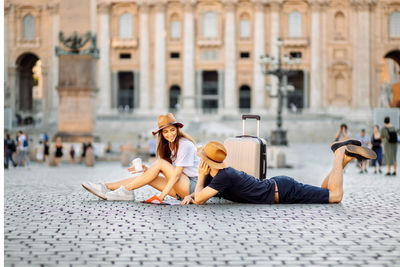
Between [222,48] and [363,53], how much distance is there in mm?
12918

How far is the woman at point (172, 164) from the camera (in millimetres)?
7926

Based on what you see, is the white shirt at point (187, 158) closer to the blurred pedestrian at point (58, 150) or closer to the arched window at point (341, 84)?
the blurred pedestrian at point (58, 150)

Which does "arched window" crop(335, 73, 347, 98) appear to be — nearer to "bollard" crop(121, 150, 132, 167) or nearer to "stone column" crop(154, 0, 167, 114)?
"stone column" crop(154, 0, 167, 114)

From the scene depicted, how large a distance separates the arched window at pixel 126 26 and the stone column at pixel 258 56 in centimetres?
1176

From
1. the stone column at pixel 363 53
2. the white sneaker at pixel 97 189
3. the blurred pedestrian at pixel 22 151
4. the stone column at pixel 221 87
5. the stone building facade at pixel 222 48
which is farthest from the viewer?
the stone column at pixel 221 87

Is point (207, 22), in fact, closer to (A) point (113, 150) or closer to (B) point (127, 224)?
(A) point (113, 150)

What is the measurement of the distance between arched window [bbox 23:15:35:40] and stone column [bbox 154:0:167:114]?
12097 millimetres

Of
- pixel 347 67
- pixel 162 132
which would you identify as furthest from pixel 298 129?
pixel 162 132

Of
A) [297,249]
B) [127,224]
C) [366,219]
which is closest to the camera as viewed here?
[297,249]

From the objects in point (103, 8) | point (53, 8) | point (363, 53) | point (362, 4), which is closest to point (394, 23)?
point (362, 4)

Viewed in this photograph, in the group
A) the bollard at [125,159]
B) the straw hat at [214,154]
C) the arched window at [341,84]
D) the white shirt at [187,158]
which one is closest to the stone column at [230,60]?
the arched window at [341,84]

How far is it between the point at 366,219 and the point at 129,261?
11.0ft

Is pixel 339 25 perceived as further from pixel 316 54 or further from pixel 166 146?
pixel 166 146

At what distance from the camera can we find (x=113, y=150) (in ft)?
84.7
